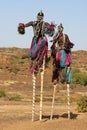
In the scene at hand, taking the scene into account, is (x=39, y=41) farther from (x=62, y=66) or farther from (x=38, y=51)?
(x=62, y=66)

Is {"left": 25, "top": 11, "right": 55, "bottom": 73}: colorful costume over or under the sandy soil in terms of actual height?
over

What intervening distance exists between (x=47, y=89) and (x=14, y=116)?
22629 millimetres

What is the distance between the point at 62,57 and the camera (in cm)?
1493

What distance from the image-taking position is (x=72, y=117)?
15625mm

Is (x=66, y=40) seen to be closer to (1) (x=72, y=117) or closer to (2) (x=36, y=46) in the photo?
(2) (x=36, y=46)

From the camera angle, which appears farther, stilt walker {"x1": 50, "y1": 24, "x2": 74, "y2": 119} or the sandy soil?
stilt walker {"x1": 50, "y1": 24, "x2": 74, "y2": 119}

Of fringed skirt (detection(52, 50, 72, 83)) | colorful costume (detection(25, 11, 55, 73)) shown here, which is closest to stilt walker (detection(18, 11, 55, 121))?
colorful costume (detection(25, 11, 55, 73))

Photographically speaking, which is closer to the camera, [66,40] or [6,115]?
[66,40]

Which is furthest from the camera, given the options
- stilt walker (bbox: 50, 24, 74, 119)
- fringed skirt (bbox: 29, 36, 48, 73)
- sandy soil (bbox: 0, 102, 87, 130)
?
stilt walker (bbox: 50, 24, 74, 119)

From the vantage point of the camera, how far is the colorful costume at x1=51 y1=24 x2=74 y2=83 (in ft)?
48.8

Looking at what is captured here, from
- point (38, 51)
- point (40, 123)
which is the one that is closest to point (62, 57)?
point (38, 51)

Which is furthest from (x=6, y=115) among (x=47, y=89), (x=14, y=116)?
(x=47, y=89)

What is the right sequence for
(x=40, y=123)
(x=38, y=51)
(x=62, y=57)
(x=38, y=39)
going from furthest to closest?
(x=62, y=57)
(x=38, y=39)
(x=38, y=51)
(x=40, y=123)

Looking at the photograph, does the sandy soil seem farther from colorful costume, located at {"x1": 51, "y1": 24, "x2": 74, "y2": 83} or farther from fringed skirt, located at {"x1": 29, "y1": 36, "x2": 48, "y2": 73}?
fringed skirt, located at {"x1": 29, "y1": 36, "x2": 48, "y2": 73}
